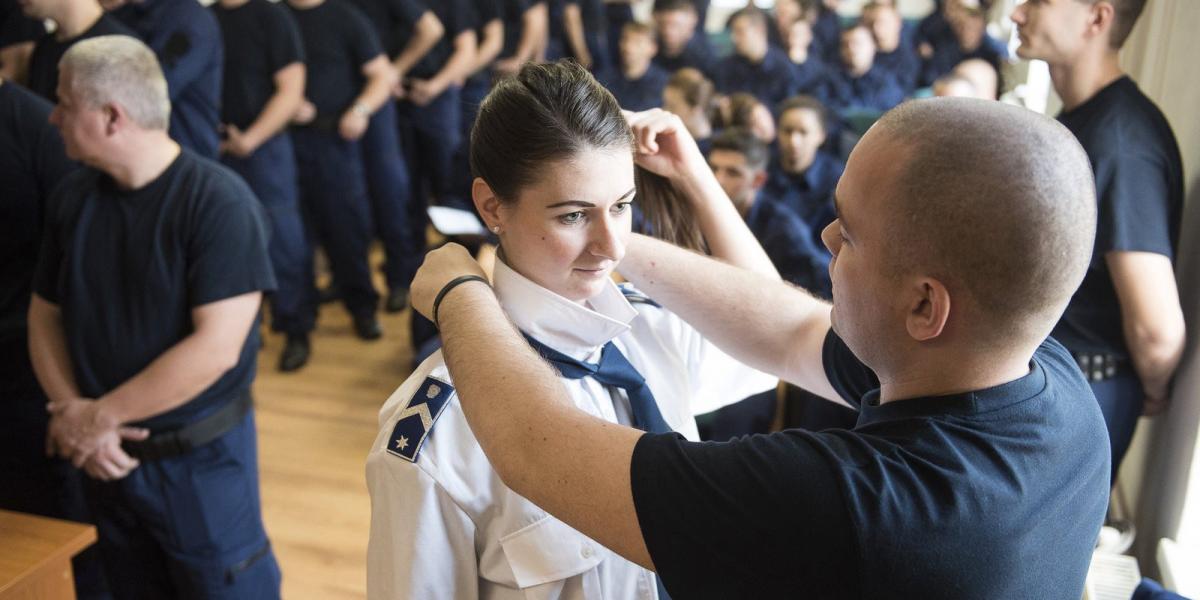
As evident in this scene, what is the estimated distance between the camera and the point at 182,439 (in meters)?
2.06

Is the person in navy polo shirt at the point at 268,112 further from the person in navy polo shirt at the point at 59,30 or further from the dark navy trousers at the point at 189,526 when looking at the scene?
the dark navy trousers at the point at 189,526

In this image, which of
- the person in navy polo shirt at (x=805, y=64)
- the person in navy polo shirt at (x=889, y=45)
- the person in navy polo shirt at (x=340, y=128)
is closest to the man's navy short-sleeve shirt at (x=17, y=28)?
the person in navy polo shirt at (x=340, y=128)

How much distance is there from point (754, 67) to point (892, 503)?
529 centimetres

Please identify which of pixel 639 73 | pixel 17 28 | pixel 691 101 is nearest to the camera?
pixel 17 28

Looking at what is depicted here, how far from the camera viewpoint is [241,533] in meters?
2.17

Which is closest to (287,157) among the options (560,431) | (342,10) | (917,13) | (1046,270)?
(342,10)

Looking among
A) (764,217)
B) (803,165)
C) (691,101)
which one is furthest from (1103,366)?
(691,101)

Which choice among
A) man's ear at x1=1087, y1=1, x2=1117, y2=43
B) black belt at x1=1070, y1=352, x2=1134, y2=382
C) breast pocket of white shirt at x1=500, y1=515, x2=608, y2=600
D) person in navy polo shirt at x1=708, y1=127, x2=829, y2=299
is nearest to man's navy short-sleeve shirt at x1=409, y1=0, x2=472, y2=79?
person in navy polo shirt at x1=708, y1=127, x2=829, y2=299

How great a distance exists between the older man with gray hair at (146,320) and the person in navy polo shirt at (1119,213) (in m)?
1.89

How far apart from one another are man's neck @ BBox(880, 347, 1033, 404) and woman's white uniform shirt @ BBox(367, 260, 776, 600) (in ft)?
1.46

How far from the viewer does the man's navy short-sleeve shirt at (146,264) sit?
2012 mm

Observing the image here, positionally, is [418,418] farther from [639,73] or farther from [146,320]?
[639,73]

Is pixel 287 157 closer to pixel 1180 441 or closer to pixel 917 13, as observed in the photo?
pixel 1180 441

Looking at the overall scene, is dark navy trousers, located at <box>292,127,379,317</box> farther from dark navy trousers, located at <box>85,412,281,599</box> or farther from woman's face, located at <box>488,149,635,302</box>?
woman's face, located at <box>488,149,635,302</box>
